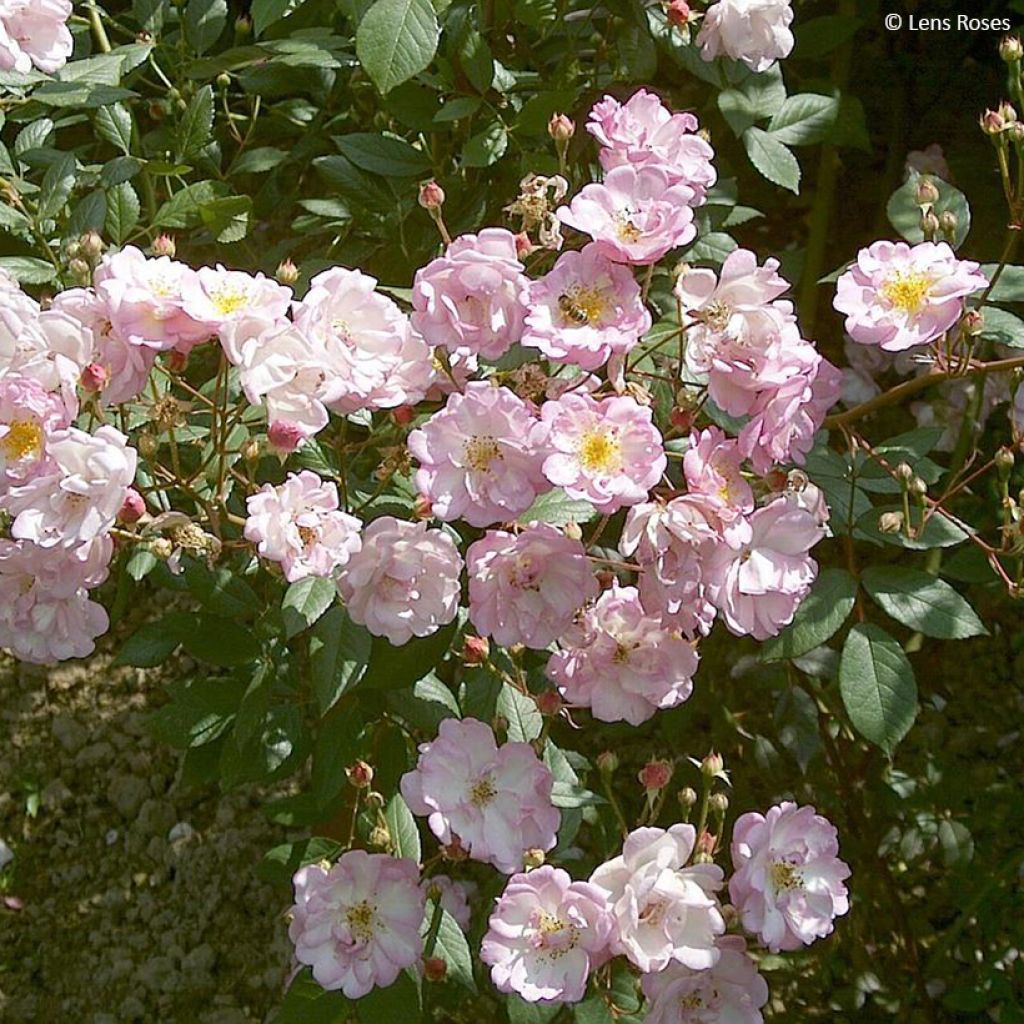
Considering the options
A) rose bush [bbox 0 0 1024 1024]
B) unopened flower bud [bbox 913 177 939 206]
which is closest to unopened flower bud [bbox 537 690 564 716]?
rose bush [bbox 0 0 1024 1024]

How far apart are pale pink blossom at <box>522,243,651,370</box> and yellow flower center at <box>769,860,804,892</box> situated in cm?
42

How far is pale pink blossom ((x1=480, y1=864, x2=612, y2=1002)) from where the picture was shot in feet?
3.40

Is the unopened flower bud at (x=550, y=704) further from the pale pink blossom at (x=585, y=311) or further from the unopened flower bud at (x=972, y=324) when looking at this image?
the unopened flower bud at (x=972, y=324)

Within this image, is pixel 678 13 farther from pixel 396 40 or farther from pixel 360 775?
pixel 360 775

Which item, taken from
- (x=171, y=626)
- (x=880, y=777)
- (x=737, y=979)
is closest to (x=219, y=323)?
(x=171, y=626)

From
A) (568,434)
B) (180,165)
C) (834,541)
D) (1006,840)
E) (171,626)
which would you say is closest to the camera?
(568,434)

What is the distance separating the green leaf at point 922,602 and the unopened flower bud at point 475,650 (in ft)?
1.19

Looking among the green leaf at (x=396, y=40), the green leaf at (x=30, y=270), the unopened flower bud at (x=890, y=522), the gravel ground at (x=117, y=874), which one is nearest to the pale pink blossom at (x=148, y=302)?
the green leaf at (x=396, y=40)

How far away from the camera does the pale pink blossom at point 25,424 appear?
0.97 m

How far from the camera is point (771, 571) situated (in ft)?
3.45

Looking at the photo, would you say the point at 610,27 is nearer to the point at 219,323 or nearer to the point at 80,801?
the point at 219,323

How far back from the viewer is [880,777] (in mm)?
1997

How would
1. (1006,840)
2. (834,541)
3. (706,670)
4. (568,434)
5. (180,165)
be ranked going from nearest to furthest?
1. (568,434)
2. (180,165)
3. (706,670)
4. (1006,840)
5. (834,541)

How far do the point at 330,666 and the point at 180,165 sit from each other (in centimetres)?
63
